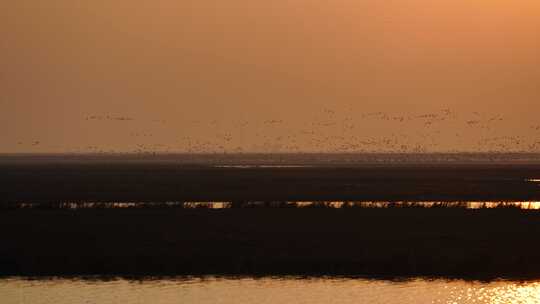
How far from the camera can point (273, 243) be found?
4169cm

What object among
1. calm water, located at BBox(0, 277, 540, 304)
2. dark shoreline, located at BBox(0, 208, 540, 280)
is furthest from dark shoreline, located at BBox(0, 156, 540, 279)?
calm water, located at BBox(0, 277, 540, 304)

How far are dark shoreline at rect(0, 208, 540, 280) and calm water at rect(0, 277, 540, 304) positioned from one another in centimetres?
151

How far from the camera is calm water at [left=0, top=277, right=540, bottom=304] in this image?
3055 centimetres

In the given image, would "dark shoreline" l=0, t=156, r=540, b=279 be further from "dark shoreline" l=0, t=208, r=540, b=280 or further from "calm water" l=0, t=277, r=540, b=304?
"calm water" l=0, t=277, r=540, b=304

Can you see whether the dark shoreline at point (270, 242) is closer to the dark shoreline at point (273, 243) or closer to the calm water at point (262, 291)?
the dark shoreline at point (273, 243)

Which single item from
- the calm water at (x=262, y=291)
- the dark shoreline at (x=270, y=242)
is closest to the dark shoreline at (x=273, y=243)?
the dark shoreline at (x=270, y=242)

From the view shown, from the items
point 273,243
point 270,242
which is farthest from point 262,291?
point 270,242

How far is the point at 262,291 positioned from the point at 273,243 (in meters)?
9.79

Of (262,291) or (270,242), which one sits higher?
(262,291)

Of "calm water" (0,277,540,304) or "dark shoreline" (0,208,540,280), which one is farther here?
"dark shoreline" (0,208,540,280)

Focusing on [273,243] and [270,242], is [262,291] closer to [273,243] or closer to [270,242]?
[273,243]

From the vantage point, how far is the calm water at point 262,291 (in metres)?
30.5

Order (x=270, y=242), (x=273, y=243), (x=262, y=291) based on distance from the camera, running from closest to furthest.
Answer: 1. (x=262, y=291)
2. (x=273, y=243)
3. (x=270, y=242)

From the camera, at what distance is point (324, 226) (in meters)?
48.6
